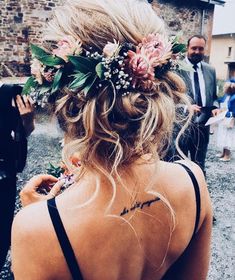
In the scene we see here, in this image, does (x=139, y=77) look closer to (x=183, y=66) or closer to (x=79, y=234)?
(x=183, y=66)

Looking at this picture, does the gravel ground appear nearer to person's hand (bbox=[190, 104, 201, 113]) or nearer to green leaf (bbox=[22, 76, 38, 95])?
green leaf (bbox=[22, 76, 38, 95])

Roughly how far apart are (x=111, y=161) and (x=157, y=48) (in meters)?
0.42

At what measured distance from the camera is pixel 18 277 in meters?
1.05

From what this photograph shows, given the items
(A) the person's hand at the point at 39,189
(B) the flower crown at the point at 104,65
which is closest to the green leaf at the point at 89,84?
(B) the flower crown at the point at 104,65

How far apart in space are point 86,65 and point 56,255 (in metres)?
0.60

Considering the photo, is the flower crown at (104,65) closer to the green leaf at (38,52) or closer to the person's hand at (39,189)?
the green leaf at (38,52)

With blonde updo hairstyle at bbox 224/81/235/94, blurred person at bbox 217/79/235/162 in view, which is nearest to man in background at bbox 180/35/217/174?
blurred person at bbox 217/79/235/162

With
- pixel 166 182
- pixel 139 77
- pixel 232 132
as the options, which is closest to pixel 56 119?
pixel 139 77

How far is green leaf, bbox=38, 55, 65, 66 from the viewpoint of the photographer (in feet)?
3.80

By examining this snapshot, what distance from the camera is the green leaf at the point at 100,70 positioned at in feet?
3.53

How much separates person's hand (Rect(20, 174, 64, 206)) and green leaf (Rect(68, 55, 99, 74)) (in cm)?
51

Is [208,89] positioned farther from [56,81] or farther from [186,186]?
[56,81]

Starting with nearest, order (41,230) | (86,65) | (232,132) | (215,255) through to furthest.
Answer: (41,230), (86,65), (215,255), (232,132)

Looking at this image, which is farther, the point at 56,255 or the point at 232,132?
the point at 232,132
